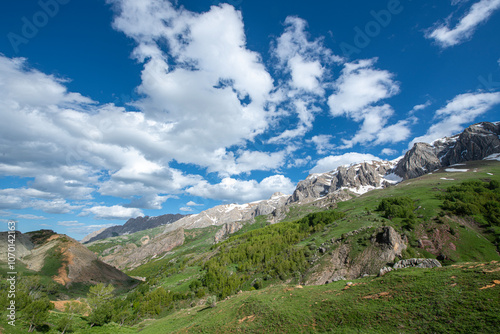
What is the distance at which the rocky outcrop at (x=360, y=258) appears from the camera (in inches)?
1837

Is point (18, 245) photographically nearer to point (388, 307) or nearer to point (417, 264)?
point (388, 307)

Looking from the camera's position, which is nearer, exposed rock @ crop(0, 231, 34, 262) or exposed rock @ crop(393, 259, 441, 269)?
exposed rock @ crop(393, 259, 441, 269)

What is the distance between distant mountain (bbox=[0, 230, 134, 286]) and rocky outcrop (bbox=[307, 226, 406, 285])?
12723 centimetres

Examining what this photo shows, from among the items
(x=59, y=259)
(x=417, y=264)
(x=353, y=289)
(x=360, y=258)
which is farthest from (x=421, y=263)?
(x=59, y=259)

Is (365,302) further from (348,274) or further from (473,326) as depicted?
(348,274)

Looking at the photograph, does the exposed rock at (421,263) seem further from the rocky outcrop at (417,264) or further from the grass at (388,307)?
the grass at (388,307)

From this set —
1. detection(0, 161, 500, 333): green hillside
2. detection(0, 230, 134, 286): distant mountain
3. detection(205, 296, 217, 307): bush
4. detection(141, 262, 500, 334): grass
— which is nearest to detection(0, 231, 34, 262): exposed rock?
detection(0, 230, 134, 286): distant mountain

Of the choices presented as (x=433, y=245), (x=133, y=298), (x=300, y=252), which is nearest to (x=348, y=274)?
(x=300, y=252)

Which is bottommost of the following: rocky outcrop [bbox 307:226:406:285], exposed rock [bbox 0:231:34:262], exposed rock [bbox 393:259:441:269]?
rocky outcrop [bbox 307:226:406:285]

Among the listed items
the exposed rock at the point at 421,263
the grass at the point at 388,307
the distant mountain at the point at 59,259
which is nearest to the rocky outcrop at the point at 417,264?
the exposed rock at the point at 421,263

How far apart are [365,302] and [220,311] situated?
20.2 meters

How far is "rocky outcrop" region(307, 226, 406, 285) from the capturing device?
46.7m

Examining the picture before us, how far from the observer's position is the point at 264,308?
24.8 metres

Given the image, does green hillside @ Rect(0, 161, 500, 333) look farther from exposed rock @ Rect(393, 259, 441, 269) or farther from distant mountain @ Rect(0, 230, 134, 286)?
distant mountain @ Rect(0, 230, 134, 286)
